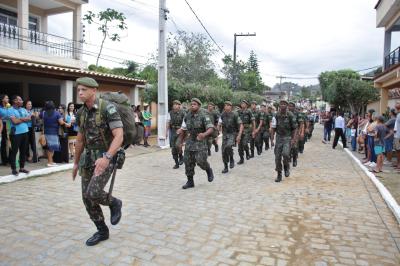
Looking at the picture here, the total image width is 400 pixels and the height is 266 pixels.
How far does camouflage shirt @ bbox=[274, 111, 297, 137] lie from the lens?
8375 millimetres

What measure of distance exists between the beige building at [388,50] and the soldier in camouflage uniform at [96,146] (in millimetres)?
15641

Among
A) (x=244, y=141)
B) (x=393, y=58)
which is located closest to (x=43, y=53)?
(x=244, y=141)

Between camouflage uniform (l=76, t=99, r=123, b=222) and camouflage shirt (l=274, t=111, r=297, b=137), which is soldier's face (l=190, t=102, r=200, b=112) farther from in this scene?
camouflage uniform (l=76, t=99, r=123, b=222)

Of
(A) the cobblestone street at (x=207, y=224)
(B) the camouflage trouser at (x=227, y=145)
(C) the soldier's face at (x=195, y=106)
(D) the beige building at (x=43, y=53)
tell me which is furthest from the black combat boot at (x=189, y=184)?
(D) the beige building at (x=43, y=53)

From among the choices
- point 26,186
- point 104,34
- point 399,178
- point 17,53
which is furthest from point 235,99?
point 26,186

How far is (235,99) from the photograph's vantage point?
29.0 meters

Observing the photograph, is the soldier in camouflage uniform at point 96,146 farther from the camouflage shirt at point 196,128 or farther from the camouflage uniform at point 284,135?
the camouflage uniform at point 284,135

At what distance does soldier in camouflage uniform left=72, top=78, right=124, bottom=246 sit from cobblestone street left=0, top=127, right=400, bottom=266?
0.51 m

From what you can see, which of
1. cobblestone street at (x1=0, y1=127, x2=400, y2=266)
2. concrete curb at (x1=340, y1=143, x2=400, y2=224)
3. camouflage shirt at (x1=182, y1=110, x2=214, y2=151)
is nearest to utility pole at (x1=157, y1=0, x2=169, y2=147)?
cobblestone street at (x1=0, y1=127, x2=400, y2=266)

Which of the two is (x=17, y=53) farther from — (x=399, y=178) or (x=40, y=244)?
(x=399, y=178)

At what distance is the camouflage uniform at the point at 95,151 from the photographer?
153 inches

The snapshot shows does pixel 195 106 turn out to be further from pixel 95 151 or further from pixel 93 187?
pixel 93 187

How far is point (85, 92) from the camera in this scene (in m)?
3.91

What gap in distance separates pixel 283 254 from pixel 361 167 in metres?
7.61
